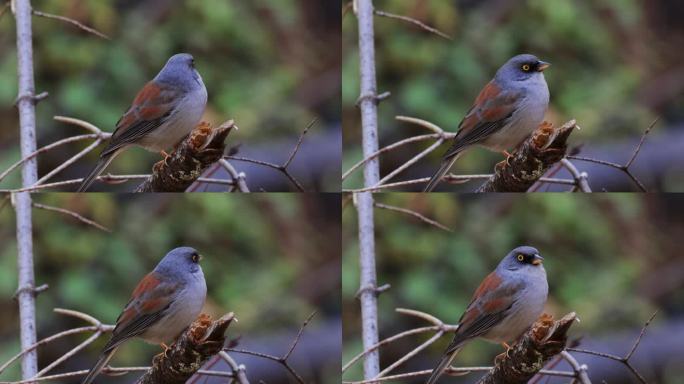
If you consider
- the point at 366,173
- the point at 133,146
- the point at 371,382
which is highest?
the point at 133,146

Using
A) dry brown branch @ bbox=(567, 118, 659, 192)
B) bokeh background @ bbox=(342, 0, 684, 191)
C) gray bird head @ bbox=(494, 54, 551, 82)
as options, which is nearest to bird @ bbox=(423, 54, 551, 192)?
gray bird head @ bbox=(494, 54, 551, 82)

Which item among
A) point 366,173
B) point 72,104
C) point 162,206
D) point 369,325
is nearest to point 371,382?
point 369,325

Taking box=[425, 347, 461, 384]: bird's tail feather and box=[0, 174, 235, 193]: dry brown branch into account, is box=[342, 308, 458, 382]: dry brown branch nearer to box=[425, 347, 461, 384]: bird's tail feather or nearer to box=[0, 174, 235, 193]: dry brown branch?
box=[425, 347, 461, 384]: bird's tail feather

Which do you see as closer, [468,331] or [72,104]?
[468,331]

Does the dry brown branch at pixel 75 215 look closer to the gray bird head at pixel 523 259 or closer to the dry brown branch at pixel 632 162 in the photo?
the gray bird head at pixel 523 259

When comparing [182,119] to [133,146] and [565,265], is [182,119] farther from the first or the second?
[565,265]

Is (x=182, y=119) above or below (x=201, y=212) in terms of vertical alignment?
above

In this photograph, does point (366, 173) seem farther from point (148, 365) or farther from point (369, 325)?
point (148, 365)
